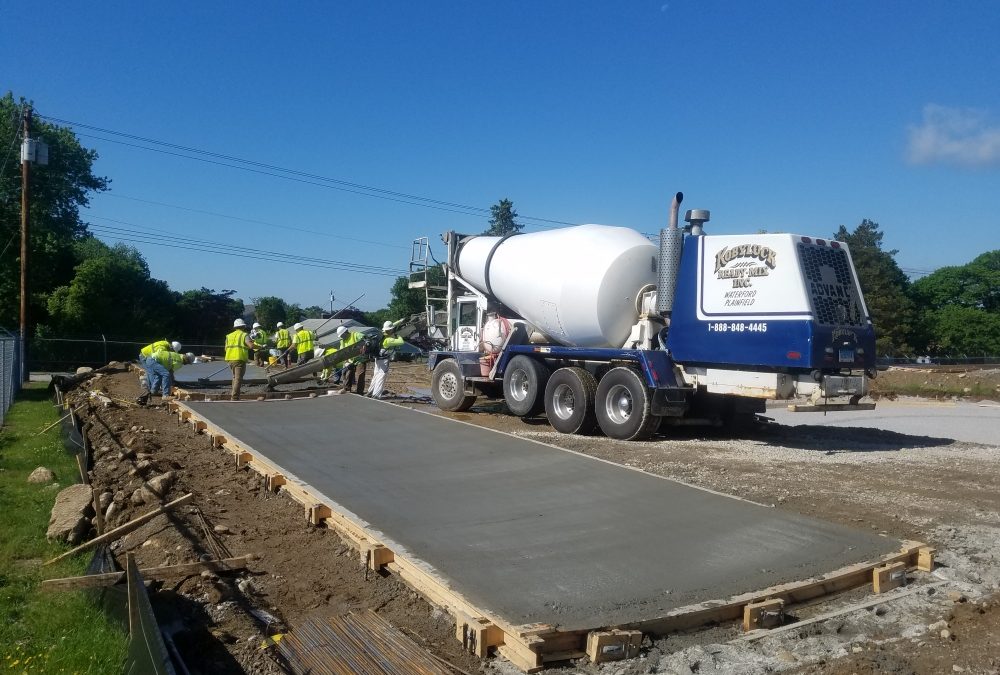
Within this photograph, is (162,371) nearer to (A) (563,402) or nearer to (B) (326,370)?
(B) (326,370)

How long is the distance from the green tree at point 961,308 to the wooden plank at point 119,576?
6307 cm

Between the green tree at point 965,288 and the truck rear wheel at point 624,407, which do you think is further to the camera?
the green tree at point 965,288

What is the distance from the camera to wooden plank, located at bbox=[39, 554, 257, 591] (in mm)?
5105

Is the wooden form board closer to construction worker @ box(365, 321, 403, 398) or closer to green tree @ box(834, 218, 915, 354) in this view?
construction worker @ box(365, 321, 403, 398)

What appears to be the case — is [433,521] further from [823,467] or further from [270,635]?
[823,467]

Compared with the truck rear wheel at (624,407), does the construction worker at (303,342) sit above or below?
above

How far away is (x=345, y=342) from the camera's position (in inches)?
700

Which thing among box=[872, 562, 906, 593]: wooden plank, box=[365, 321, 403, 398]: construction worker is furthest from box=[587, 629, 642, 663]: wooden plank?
box=[365, 321, 403, 398]: construction worker

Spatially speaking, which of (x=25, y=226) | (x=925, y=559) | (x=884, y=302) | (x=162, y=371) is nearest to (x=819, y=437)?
(x=925, y=559)

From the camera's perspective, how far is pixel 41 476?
8.63 metres

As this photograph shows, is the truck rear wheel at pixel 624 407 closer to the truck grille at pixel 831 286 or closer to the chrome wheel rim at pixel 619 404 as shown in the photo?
the chrome wheel rim at pixel 619 404

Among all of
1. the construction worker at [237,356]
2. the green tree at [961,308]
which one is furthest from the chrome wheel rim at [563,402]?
the green tree at [961,308]

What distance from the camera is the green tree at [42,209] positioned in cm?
3472

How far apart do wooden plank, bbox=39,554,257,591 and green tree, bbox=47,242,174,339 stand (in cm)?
3532
